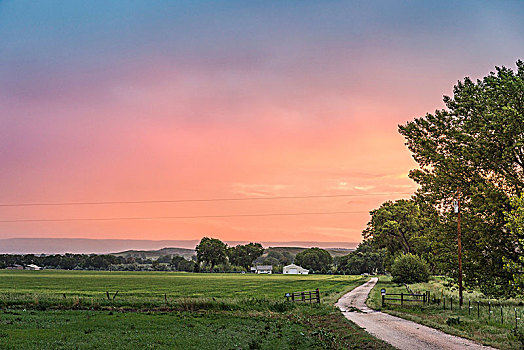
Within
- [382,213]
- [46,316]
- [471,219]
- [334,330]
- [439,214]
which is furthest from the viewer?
[382,213]

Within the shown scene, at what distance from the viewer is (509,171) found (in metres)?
37.3

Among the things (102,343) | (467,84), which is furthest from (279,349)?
(467,84)

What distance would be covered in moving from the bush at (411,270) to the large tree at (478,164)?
42895 mm

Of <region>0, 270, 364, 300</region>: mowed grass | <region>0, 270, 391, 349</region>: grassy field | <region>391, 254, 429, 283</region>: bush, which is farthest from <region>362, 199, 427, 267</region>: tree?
<region>0, 270, 391, 349</region>: grassy field

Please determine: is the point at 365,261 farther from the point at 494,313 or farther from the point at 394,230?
the point at 494,313

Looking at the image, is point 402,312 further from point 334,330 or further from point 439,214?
point 334,330

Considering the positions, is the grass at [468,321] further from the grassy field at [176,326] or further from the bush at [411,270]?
the bush at [411,270]

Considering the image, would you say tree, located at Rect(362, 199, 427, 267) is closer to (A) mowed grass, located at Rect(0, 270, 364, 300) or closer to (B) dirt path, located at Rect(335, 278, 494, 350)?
(A) mowed grass, located at Rect(0, 270, 364, 300)

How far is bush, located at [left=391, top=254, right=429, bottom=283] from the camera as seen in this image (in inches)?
3273

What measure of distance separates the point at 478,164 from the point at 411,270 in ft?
162

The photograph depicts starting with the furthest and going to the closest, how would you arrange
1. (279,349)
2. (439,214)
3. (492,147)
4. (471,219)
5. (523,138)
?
(439,214), (471,219), (492,147), (523,138), (279,349)

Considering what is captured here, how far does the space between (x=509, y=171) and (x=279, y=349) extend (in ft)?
90.3

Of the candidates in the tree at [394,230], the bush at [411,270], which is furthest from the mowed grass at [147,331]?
the tree at [394,230]

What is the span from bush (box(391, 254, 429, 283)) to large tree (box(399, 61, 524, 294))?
141ft
